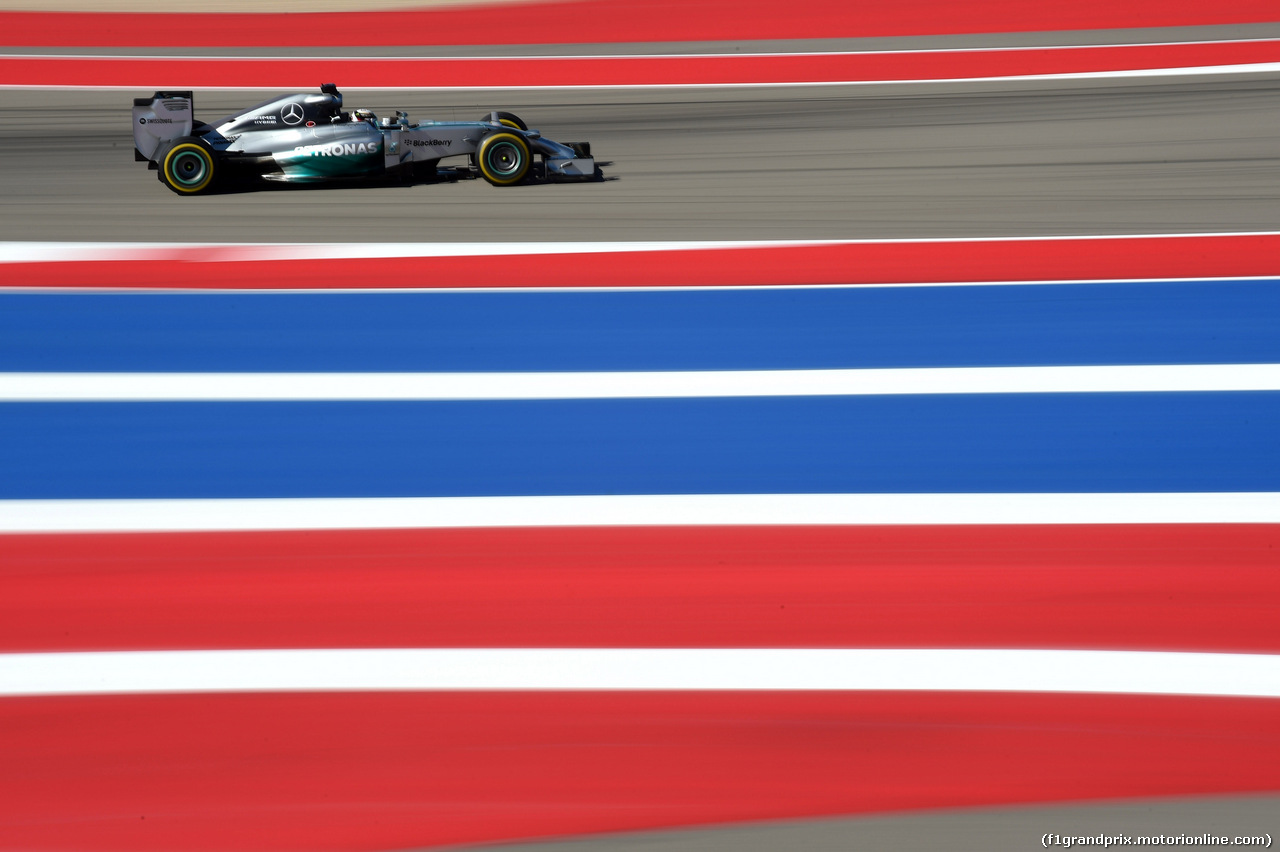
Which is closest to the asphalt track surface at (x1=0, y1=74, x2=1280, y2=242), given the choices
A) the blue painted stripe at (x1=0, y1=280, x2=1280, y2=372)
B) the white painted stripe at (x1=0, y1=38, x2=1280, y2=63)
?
the blue painted stripe at (x1=0, y1=280, x2=1280, y2=372)

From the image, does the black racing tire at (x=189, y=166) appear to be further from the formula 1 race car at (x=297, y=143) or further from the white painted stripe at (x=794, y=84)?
the white painted stripe at (x=794, y=84)

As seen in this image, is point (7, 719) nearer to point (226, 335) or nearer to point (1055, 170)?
point (226, 335)

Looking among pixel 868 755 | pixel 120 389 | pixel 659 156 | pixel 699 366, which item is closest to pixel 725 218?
pixel 659 156

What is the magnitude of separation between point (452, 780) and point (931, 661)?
4.90 ft

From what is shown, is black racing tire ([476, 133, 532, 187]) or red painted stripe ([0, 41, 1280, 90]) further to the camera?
red painted stripe ([0, 41, 1280, 90])

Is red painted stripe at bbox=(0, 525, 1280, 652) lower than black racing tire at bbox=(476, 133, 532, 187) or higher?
lower

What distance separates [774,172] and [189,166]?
4243 mm

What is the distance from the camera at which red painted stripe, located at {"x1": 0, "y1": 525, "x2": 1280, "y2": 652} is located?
3752 millimetres

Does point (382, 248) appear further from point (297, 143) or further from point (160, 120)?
point (160, 120)

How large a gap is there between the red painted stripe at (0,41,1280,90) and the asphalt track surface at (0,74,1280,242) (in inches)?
20.1

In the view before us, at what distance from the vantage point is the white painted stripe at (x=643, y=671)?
352 cm

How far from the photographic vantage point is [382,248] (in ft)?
23.7

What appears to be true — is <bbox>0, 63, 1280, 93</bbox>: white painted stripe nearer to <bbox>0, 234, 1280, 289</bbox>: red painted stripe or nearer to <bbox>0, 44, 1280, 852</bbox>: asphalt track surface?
<bbox>0, 44, 1280, 852</bbox>: asphalt track surface

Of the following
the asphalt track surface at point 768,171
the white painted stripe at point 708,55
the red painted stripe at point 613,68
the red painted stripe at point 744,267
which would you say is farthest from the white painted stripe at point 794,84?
the red painted stripe at point 744,267
